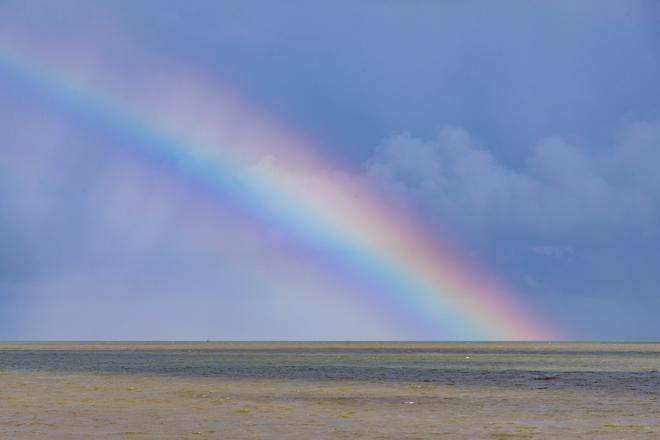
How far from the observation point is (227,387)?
2571 inches

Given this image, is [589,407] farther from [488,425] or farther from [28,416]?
[28,416]

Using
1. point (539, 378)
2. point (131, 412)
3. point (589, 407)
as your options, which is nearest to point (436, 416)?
point (589, 407)

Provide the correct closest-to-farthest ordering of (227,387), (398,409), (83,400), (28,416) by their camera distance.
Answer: (28,416) → (398,409) → (83,400) → (227,387)

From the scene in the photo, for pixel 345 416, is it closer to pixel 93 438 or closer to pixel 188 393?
pixel 93 438

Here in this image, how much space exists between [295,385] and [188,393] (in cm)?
1157

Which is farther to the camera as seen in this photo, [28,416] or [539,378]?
[539,378]

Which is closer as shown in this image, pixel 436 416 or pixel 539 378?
pixel 436 416

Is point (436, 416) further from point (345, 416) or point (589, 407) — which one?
point (589, 407)

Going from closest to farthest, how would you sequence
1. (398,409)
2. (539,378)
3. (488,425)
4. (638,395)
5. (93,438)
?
(93,438) < (488,425) < (398,409) < (638,395) < (539,378)

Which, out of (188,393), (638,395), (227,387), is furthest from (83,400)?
(638,395)

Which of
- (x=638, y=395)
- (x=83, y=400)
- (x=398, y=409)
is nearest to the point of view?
(x=398, y=409)

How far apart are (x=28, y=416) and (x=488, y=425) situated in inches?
812

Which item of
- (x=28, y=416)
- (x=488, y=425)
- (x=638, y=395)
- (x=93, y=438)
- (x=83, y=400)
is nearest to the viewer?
(x=93, y=438)

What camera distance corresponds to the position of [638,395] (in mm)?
55719
